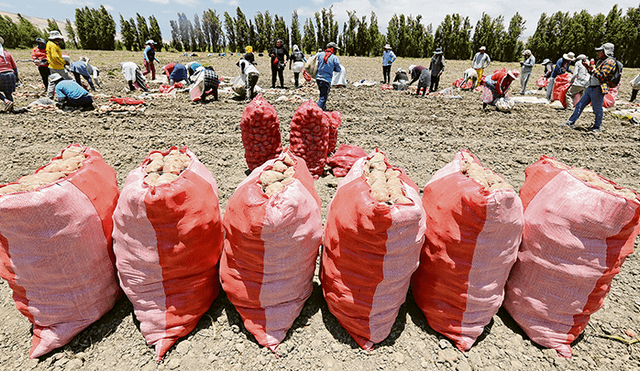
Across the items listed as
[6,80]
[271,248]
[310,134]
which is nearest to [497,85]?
[310,134]

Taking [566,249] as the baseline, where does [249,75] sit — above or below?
above

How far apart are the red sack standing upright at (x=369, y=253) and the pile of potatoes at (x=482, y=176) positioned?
30 cm

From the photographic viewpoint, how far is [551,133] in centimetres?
516

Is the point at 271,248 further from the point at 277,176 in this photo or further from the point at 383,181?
the point at 383,181

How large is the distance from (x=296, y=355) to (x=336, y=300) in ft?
1.16

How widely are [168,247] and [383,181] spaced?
44.2 inches

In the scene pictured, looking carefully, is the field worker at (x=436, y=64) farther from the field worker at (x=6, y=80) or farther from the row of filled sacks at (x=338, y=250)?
the field worker at (x=6, y=80)

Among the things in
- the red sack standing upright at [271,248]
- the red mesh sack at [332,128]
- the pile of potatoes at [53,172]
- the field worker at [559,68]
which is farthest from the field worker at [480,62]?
the pile of potatoes at [53,172]

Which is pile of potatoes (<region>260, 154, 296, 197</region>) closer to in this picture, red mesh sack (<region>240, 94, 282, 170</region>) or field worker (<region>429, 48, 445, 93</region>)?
red mesh sack (<region>240, 94, 282, 170</region>)

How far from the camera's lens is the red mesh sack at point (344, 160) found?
11.7ft

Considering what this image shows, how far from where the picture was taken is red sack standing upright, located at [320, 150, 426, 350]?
1396mm

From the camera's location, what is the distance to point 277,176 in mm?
1670

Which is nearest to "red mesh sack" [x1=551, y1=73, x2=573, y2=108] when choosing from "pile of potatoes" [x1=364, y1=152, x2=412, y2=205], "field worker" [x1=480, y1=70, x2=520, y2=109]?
"field worker" [x1=480, y1=70, x2=520, y2=109]

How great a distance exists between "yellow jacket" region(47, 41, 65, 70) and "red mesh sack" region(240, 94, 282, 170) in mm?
5868
